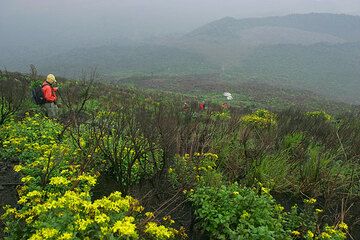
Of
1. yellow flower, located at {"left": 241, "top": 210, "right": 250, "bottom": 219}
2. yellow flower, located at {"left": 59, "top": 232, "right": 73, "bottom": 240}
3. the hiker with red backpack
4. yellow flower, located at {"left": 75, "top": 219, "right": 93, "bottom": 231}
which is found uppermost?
yellow flower, located at {"left": 75, "top": 219, "right": 93, "bottom": 231}

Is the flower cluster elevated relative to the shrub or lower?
elevated

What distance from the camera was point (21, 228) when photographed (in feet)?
11.1

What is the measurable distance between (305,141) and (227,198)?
150 inches

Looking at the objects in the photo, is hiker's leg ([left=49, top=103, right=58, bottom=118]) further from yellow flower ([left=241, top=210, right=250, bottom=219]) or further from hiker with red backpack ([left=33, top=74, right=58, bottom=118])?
yellow flower ([left=241, top=210, right=250, bottom=219])

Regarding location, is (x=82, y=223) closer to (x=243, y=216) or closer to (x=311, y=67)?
(x=243, y=216)

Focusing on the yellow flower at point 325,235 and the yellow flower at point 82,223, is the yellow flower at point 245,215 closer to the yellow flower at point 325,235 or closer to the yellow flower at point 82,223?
the yellow flower at point 325,235

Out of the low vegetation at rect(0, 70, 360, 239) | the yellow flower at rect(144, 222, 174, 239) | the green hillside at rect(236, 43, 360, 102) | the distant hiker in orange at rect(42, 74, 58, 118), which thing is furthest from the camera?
the green hillside at rect(236, 43, 360, 102)

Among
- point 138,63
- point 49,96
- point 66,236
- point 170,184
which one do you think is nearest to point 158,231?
point 66,236

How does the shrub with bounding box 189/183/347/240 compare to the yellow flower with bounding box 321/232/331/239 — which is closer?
the yellow flower with bounding box 321/232/331/239

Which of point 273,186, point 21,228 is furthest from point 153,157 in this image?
point 21,228

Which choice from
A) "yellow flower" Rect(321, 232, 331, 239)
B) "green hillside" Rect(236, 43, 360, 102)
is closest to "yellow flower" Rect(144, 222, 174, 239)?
"yellow flower" Rect(321, 232, 331, 239)

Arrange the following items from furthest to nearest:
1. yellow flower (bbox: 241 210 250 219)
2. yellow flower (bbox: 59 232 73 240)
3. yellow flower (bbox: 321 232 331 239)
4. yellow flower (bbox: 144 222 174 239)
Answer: yellow flower (bbox: 241 210 250 219)
yellow flower (bbox: 321 232 331 239)
yellow flower (bbox: 144 222 174 239)
yellow flower (bbox: 59 232 73 240)

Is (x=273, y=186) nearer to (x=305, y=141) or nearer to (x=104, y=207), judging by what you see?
(x=305, y=141)

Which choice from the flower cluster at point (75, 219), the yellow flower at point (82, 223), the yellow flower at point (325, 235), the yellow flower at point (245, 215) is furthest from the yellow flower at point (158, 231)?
the yellow flower at point (325, 235)
